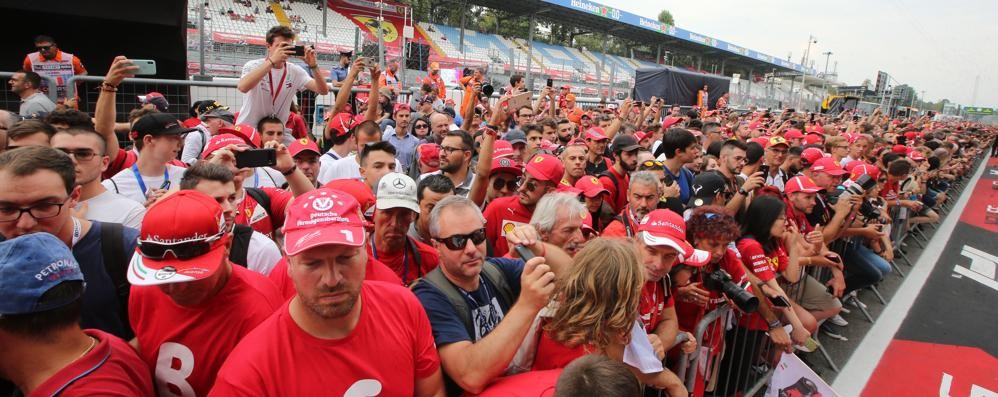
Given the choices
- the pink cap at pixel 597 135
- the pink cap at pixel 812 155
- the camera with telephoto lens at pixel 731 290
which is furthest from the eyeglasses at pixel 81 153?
the pink cap at pixel 812 155

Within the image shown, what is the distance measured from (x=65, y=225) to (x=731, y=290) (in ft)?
11.0

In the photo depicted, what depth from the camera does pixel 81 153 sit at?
2.70 m

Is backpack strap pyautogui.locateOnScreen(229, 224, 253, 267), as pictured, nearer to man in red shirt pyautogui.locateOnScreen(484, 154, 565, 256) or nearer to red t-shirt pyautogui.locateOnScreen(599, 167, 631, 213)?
man in red shirt pyautogui.locateOnScreen(484, 154, 565, 256)

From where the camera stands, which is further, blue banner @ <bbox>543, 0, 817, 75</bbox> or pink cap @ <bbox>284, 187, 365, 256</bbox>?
blue banner @ <bbox>543, 0, 817, 75</bbox>

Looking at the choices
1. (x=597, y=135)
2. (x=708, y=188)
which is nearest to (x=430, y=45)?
(x=597, y=135)

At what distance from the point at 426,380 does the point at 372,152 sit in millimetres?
2549

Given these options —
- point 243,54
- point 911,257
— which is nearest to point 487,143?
point 911,257

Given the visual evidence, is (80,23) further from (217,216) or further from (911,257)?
(911,257)

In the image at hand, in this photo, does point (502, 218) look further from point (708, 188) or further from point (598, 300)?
point (708, 188)

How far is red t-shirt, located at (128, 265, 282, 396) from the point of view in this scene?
1.80 meters

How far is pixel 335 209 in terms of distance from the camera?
5.53ft

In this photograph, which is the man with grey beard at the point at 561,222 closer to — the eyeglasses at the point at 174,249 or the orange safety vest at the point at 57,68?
the eyeglasses at the point at 174,249

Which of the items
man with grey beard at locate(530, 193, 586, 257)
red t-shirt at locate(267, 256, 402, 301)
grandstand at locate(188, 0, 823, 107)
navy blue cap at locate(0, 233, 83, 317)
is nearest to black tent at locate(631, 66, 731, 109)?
grandstand at locate(188, 0, 823, 107)

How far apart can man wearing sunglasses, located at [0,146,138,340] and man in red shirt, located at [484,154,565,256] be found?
2164 mm
